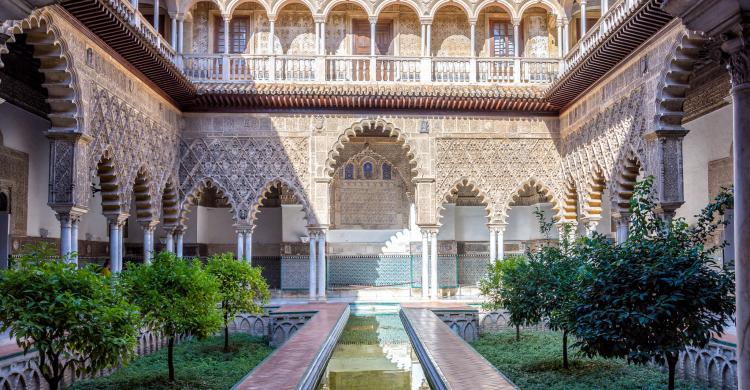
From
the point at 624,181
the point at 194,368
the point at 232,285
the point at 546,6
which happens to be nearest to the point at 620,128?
the point at 624,181

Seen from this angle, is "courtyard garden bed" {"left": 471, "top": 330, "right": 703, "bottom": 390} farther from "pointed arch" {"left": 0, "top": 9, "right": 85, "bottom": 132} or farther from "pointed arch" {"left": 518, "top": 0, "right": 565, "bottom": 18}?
"pointed arch" {"left": 518, "top": 0, "right": 565, "bottom": 18}

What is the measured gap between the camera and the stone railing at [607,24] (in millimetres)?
11492

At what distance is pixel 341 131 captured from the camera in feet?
57.0

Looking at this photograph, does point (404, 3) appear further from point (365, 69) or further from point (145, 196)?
point (145, 196)

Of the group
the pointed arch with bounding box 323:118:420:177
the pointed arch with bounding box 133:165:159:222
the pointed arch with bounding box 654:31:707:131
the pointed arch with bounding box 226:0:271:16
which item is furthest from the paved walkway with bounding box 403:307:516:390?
the pointed arch with bounding box 226:0:271:16

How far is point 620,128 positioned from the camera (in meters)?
13.1

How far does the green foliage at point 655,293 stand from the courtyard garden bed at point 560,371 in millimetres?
1177

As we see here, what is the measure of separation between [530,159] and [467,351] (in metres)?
9.81

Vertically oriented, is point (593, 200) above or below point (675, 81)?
below

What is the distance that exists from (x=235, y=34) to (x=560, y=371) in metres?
13.6

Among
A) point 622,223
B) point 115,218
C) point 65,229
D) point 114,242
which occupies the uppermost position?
point 115,218

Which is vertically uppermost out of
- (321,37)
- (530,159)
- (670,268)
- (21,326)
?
(321,37)

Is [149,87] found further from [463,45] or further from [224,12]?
[463,45]

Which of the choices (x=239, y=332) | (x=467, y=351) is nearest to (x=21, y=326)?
(x=467, y=351)
